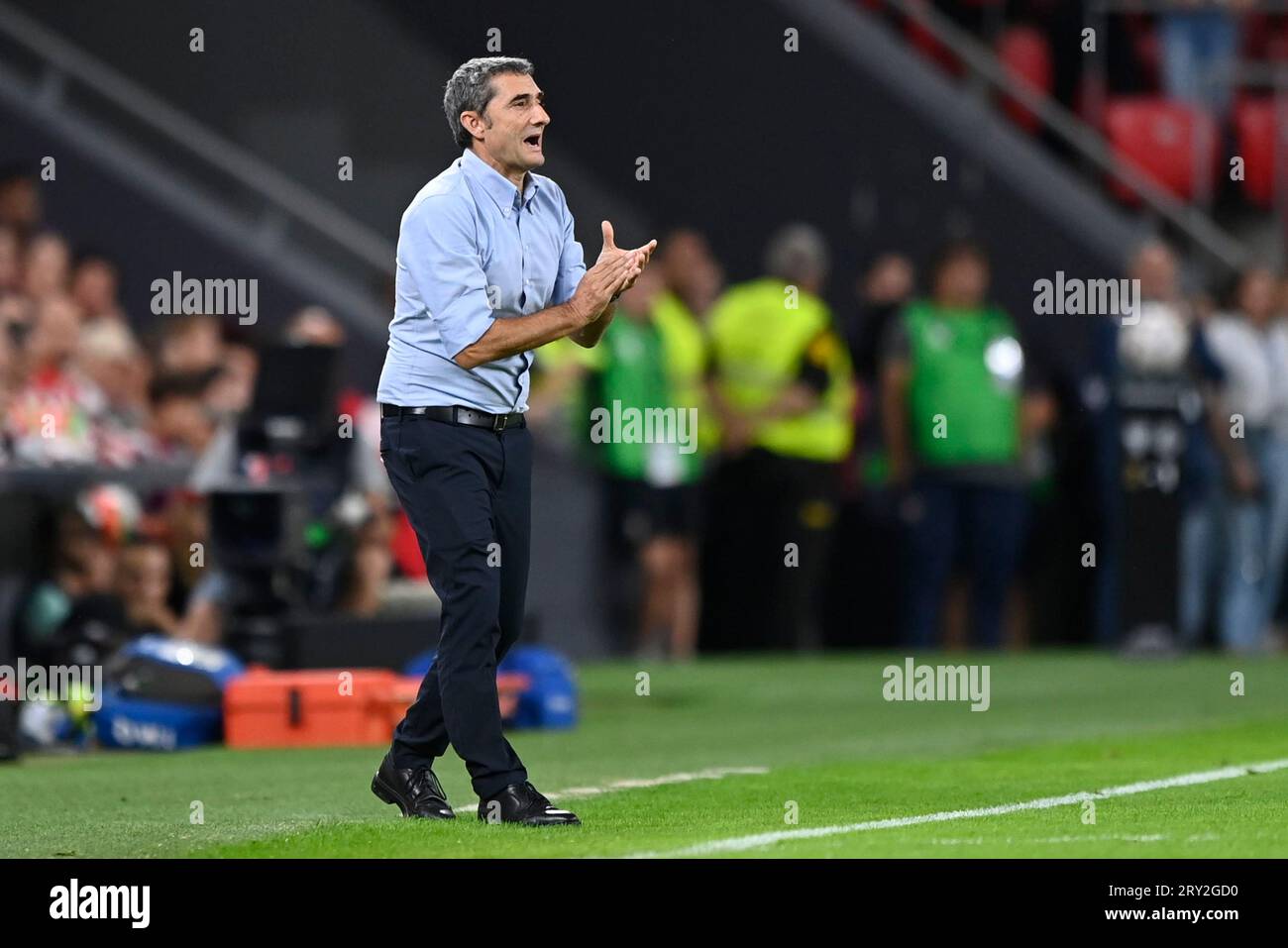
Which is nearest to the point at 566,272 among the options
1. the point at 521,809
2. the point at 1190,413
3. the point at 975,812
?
the point at 521,809

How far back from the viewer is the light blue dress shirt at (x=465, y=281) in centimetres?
774

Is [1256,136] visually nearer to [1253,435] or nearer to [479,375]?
[1253,435]

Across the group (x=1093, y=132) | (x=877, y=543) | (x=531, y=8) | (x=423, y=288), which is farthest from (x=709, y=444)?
(x=423, y=288)

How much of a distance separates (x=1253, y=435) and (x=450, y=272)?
11275mm

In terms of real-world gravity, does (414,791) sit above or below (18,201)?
below

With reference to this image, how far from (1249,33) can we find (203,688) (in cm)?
1173

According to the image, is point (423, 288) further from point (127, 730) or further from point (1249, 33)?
point (1249, 33)

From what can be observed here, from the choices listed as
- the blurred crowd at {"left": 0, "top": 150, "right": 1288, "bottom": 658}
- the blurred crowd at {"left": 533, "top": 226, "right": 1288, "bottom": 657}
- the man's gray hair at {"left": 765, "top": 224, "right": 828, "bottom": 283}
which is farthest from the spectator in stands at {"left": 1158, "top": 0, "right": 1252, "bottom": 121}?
the man's gray hair at {"left": 765, "top": 224, "right": 828, "bottom": 283}

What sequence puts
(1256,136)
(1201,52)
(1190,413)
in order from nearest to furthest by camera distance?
(1190,413)
(1256,136)
(1201,52)

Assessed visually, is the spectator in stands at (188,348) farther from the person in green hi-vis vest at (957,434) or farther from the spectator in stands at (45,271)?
the person in green hi-vis vest at (957,434)

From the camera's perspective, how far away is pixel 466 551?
7793 mm

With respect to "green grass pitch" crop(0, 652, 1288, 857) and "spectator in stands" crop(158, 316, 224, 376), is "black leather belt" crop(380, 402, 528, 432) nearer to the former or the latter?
"green grass pitch" crop(0, 652, 1288, 857)

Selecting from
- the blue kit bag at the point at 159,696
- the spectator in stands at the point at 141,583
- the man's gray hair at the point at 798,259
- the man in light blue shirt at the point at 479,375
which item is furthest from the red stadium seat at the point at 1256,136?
the man in light blue shirt at the point at 479,375

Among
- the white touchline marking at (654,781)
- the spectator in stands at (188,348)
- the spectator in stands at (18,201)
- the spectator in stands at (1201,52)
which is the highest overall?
the spectator in stands at (1201,52)
